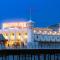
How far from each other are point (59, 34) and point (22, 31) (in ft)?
33.6

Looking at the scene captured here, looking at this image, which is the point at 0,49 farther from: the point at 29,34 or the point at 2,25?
the point at 2,25

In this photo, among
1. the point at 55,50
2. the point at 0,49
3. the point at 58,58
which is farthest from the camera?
the point at 58,58

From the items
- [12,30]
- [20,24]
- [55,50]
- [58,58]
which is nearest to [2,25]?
[20,24]

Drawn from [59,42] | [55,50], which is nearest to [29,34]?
[59,42]

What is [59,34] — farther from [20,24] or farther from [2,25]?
[2,25]

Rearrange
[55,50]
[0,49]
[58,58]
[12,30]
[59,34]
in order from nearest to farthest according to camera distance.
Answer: [0,49] < [55,50] < [58,58] < [12,30] < [59,34]

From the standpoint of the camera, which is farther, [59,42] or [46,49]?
Answer: [59,42]

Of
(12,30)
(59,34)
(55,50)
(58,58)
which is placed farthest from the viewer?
(59,34)

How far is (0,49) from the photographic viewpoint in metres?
46.2

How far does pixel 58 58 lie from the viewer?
6869 cm

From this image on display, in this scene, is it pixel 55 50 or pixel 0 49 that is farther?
pixel 55 50

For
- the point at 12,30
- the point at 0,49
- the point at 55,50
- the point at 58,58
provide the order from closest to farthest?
the point at 0,49 → the point at 55,50 → the point at 58,58 → the point at 12,30

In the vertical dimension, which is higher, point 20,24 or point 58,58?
point 20,24

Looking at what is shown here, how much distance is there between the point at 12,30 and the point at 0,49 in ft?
91.7
